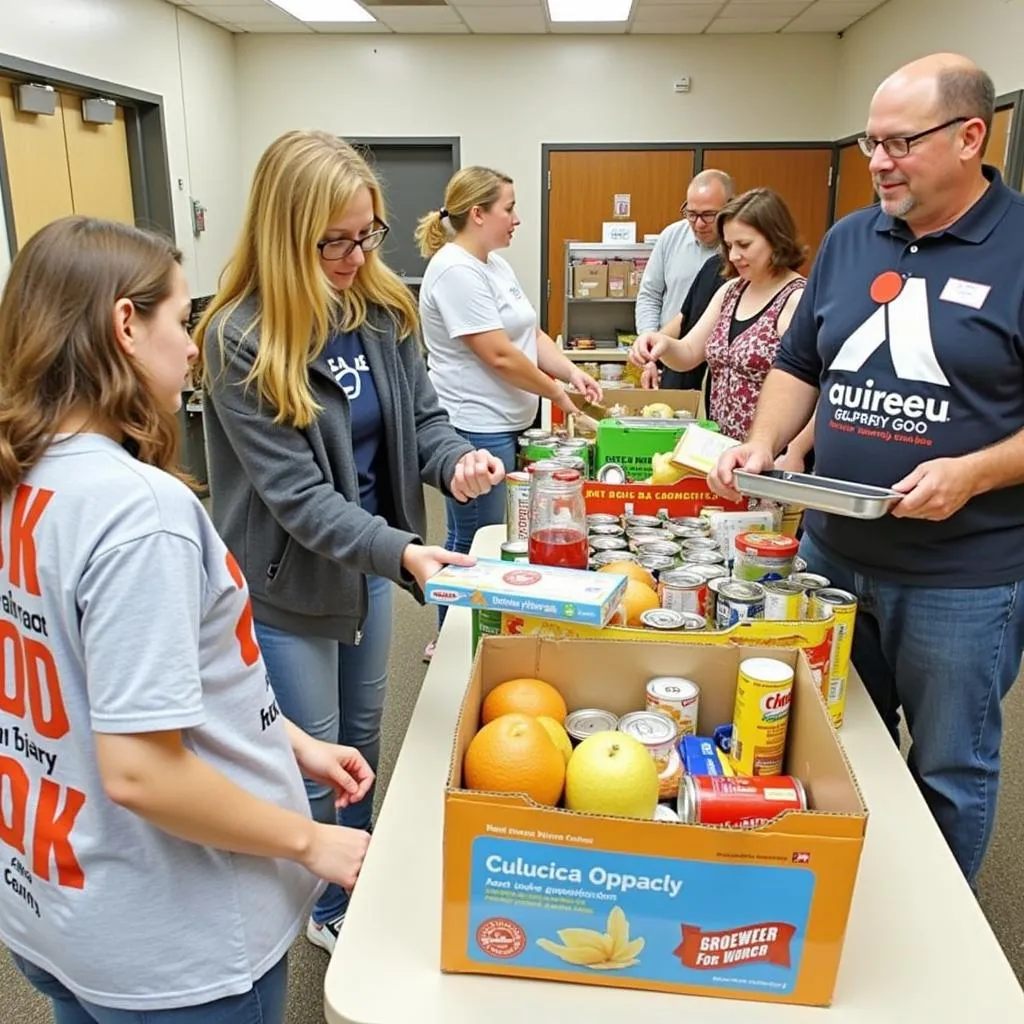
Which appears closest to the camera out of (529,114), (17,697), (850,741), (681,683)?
(17,697)

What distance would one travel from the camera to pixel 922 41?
4621 mm

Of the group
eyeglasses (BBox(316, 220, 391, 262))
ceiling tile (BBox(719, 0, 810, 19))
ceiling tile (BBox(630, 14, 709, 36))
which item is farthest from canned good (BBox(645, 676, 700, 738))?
ceiling tile (BBox(630, 14, 709, 36))

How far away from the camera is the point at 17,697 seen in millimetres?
824

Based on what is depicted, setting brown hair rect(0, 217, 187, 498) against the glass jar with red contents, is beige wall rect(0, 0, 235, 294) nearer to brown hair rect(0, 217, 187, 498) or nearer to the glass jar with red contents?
the glass jar with red contents

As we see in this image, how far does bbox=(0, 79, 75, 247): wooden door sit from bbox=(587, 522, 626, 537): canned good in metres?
3.37

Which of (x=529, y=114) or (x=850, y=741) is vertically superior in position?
(x=529, y=114)

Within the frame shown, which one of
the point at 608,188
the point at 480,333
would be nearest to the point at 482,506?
the point at 480,333

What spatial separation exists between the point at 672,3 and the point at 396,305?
451cm

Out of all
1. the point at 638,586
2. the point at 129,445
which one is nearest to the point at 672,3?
the point at 638,586

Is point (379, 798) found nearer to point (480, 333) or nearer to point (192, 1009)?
point (480, 333)

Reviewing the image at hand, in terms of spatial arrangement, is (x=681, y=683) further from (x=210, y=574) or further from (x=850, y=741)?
(x=210, y=574)

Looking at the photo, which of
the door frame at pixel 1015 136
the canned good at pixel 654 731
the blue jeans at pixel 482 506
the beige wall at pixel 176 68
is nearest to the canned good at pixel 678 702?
the canned good at pixel 654 731

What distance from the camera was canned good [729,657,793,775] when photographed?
3.30 feet

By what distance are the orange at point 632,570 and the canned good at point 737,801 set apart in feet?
1.58
